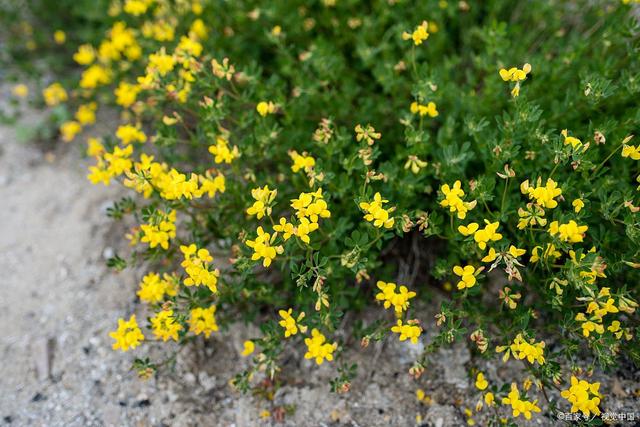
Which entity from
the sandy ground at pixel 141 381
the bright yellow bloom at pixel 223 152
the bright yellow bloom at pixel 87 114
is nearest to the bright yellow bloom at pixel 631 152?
the sandy ground at pixel 141 381

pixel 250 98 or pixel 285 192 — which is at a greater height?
pixel 250 98

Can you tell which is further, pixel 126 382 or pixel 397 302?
pixel 126 382

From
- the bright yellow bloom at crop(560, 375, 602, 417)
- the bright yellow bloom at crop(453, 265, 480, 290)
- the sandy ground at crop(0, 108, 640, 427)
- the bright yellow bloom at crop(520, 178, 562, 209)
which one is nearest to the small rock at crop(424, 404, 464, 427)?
the sandy ground at crop(0, 108, 640, 427)

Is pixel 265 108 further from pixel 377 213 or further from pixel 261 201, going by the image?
pixel 377 213

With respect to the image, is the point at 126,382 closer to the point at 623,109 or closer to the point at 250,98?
the point at 250,98

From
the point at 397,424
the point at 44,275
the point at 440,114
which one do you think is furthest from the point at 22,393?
the point at 440,114

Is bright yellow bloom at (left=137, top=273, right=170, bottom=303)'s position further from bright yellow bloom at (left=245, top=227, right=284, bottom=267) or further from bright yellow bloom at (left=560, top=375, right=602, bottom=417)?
bright yellow bloom at (left=560, top=375, right=602, bottom=417)
